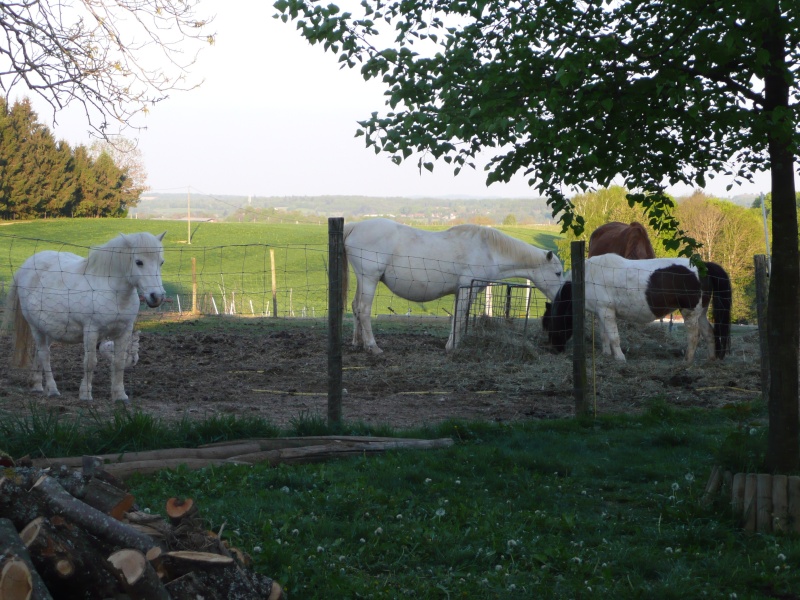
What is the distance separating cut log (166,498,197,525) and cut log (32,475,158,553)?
30cm

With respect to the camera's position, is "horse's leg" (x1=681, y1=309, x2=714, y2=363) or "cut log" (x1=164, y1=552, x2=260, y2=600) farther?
"horse's leg" (x1=681, y1=309, x2=714, y2=363)

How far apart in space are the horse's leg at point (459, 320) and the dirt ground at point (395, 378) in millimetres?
210

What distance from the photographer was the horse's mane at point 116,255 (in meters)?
8.59

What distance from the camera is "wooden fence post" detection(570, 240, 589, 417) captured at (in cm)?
795

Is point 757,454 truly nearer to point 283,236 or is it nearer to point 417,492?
point 417,492

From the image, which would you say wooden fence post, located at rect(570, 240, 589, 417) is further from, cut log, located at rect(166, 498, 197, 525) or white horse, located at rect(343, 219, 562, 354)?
white horse, located at rect(343, 219, 562, 354)

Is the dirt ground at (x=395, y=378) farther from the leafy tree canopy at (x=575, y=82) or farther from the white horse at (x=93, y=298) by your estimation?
the leafy tree canopy at (x=575, y=82)

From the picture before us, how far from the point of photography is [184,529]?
3508mm

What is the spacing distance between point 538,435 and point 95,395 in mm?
4933

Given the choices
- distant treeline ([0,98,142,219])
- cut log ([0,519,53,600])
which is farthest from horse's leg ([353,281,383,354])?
distant treeline ([0,98,142,219])

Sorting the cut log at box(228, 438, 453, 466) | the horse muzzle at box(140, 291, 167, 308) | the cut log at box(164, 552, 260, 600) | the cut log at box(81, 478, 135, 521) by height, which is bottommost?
the cut log at box(228, 438, 453, 466)

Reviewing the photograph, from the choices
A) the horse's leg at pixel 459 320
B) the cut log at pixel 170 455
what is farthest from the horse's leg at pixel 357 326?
the cut log at pixel 170 455

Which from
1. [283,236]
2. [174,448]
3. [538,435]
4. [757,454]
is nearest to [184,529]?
[174,448]

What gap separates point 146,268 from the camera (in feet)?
28.0
